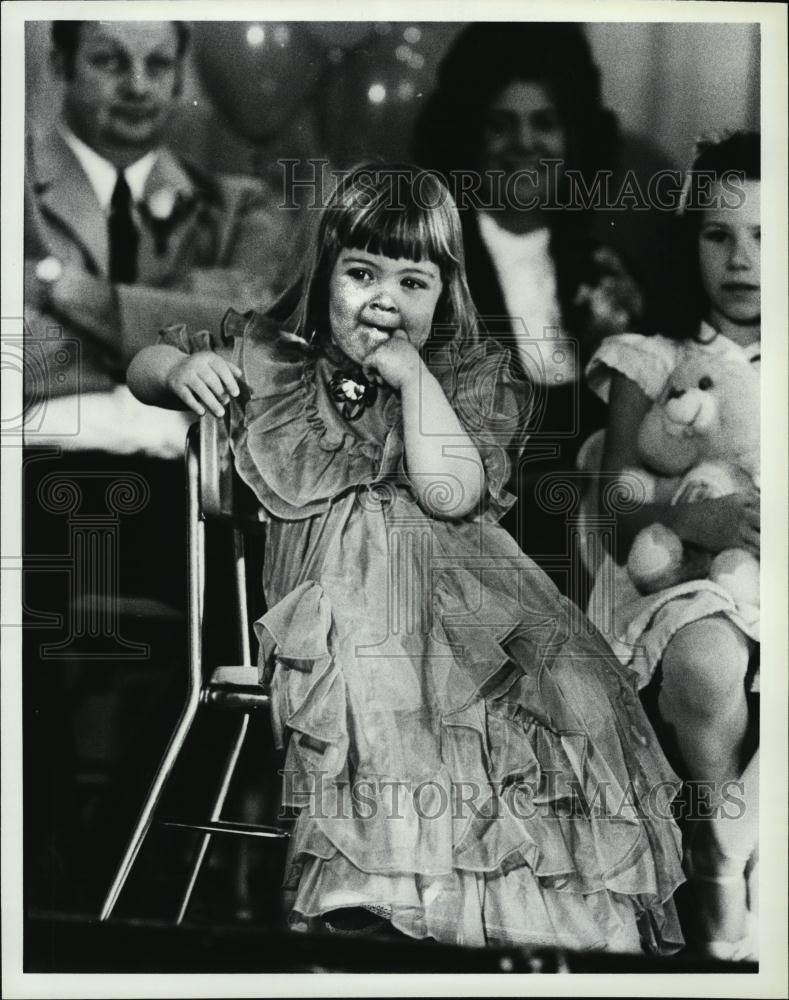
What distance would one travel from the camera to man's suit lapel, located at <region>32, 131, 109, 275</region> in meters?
1.73

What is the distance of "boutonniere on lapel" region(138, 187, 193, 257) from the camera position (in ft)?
5.66

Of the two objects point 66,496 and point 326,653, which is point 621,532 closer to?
point 326,653

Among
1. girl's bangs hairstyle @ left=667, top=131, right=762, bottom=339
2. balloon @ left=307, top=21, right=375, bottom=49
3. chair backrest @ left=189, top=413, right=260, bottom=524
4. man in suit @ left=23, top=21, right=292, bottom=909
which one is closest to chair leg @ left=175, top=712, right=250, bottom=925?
man in suit @ left=23, top=21, right=292, bottom=909

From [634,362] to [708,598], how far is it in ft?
1.46

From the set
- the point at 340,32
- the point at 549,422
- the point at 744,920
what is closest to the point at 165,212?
the point at 340,32

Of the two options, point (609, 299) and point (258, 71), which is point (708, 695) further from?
point (258, 71)

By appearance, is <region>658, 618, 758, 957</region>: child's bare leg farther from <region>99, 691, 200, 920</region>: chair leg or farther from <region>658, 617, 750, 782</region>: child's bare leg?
<region>99, 691, 200, 920</region>: chair leg

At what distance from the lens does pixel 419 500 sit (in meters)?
1.71

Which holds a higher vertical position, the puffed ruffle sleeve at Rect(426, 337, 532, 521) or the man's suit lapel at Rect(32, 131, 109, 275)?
the man's suit lapel at Rect(32, 131, 109, 275)

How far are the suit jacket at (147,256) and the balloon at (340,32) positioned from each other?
292mm

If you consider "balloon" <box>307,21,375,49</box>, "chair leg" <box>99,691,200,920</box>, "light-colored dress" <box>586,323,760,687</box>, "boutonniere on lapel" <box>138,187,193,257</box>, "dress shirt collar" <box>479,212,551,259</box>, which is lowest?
"chair leg" <box>99,691,200,920</box>

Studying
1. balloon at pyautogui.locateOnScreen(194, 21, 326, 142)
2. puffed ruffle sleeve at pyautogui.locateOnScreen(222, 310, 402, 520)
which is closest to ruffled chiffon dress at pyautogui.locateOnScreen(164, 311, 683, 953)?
puffed ruffle sleeve at pyautogui.locateOnScreen(222, 310, 402, 520)

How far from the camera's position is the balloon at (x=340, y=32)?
1.73 metres

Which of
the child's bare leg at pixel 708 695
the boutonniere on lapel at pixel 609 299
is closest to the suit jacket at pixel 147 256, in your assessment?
the boutonniere on lapel at pixel 609 299
